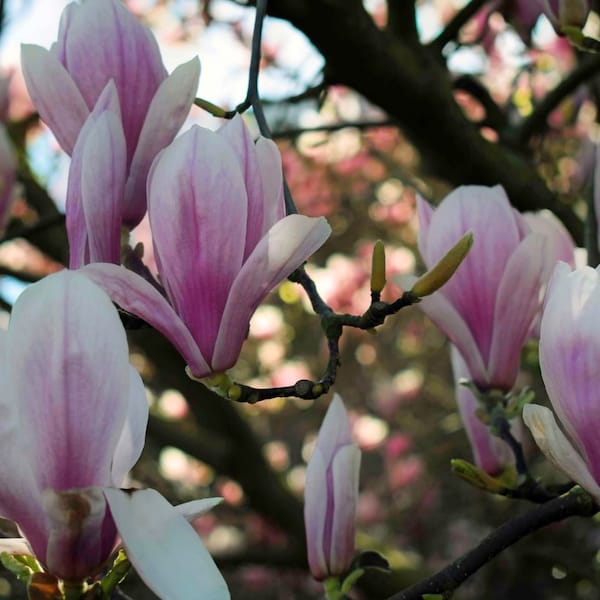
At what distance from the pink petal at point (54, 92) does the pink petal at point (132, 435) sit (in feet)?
0.63

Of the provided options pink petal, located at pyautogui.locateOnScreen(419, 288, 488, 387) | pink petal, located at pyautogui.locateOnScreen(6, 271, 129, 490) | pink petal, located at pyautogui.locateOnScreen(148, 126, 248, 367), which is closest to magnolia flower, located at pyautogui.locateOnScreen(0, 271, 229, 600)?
pink petal, located at pyautogui.locateOnScreen(6, 271, 129, 490)

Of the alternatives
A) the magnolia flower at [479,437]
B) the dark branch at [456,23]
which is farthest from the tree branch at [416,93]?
the magnolia flower at [479,437]

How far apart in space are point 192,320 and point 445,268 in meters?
0.16

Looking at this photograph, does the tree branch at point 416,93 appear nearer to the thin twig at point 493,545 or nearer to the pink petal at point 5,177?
the pink petal at point 5,177

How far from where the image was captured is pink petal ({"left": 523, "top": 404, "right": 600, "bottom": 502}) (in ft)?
1.83

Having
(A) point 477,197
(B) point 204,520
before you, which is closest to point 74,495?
(A) point 477,197

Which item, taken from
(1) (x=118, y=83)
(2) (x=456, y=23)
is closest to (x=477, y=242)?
(1) (x=118, y=83)

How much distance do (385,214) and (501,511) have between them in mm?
1127

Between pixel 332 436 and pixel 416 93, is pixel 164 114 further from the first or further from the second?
pixel 416 93

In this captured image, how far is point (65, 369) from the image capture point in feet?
1.55

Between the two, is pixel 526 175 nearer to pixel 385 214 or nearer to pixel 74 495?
pixel 74 495

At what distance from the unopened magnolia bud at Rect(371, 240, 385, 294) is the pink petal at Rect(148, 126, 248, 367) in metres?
0.08

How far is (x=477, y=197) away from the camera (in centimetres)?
78

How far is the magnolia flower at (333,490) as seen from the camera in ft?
2.44
